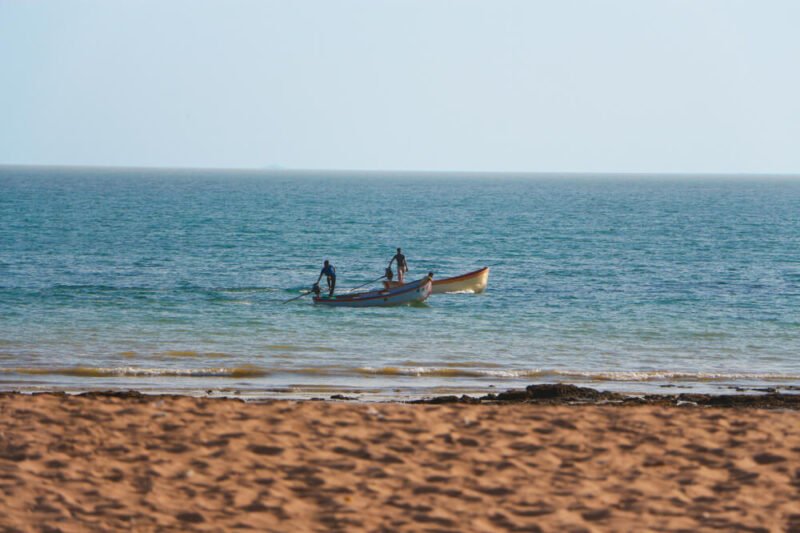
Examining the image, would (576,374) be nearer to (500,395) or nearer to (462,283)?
(500,395)

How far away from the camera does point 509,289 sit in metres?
40.2

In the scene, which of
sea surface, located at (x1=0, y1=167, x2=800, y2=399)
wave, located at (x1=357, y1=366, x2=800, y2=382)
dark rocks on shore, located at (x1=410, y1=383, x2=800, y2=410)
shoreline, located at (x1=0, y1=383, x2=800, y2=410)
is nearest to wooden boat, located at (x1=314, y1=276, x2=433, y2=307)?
sea surface, located at (x1=0, y1=167, x2=800, y2=399)

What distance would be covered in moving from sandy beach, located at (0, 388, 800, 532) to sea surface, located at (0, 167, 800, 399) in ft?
22.8

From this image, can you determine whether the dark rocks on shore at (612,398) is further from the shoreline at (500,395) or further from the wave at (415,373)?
the wave at (415,373)

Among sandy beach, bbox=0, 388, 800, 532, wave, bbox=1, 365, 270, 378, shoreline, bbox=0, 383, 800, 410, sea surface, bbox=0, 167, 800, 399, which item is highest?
sandy beach, bbox=0, 388, 800, 532

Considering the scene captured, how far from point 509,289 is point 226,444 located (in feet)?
99.0

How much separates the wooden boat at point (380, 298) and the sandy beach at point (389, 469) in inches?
853

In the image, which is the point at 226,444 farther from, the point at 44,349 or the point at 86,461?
the point at 44,349

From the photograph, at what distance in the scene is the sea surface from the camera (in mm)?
21469

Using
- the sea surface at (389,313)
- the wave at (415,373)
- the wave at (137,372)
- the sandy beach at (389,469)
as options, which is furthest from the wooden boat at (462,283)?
the sandy beach at (389,469)

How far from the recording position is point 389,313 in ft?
108

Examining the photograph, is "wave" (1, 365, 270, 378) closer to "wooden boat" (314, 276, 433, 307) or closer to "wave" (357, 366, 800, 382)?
"wave" (357, 366, 800, 382)

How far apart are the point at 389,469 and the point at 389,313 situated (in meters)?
22.8

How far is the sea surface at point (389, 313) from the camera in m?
21.5
